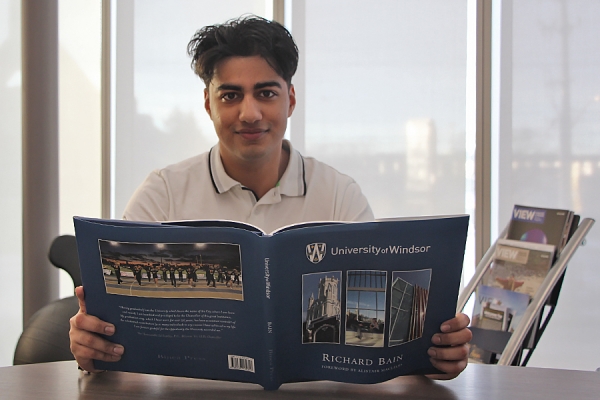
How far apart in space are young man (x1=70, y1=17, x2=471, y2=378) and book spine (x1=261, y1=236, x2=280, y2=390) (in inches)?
28.9

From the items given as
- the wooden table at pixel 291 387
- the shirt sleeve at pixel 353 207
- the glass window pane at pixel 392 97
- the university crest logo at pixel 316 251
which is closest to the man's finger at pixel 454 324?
the wooden table at pixel 291 387

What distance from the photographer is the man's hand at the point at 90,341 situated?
100 cm

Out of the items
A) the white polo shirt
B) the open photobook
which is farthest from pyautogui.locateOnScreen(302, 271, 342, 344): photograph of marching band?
the white polo shirt

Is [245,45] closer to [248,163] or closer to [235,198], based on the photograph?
[248,163]

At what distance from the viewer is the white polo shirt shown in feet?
5.43

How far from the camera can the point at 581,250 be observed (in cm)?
316

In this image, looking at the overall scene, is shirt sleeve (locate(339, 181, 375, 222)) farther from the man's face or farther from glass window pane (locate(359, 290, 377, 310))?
glass window pane (locate(359, 290, 377, 310))

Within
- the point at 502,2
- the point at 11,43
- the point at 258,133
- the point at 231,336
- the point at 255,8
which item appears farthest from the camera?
the point at 255,8

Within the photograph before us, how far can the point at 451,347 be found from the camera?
995 millimetres

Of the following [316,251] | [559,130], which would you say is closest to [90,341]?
[316,251]

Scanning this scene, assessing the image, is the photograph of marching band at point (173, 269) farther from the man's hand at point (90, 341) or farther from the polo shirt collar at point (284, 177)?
the polo shirt collar at point (284, 177)

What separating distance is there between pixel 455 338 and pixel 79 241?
0.69 m

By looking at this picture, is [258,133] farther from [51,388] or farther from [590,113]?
[590,113]

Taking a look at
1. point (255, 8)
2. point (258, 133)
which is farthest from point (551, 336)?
point (255, 8)
